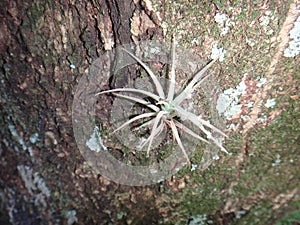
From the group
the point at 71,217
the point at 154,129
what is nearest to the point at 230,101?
the point at 154,129

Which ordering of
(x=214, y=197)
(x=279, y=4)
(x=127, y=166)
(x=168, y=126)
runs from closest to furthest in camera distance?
(x=279, y=4), (x=168, y=126), (x=127, y=166), (x=214, y=197)

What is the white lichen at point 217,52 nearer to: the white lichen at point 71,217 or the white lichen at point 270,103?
the white lichen at point 270,103

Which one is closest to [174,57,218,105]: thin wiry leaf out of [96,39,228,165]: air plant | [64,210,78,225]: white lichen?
[96,39,228,165]: air plant

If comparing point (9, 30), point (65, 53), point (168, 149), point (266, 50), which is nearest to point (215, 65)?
point (266, 50)

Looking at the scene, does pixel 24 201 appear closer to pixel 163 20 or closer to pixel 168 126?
pixel 168 126

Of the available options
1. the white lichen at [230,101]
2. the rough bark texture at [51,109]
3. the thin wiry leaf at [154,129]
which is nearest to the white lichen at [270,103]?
the white lichen at [230,101]

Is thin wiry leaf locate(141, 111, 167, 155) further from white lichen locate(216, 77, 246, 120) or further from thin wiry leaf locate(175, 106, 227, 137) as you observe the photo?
white lichen locate(216, 77, 246, 120)

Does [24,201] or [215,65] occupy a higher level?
[215,65]
